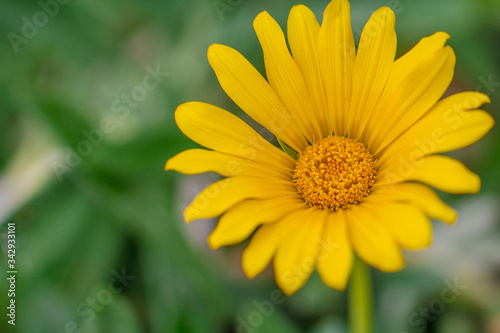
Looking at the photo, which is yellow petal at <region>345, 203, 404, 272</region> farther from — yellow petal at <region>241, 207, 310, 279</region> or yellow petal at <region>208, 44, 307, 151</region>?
yellow petal at <region>208, 44, 307, 151</region>

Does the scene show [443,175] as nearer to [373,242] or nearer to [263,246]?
[373,242]

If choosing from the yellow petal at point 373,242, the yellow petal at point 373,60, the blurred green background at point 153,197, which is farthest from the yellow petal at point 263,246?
the blurred green background at point 153,197

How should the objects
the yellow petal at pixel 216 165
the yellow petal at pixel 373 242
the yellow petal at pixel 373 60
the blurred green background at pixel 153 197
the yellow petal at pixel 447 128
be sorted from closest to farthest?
the yellow petal at pixel 373 242, the yellow petal at pixel 447 128, the yellow petal at pixel 216 165, the yellow petal at pixel 373 60, the blurred green background at pixel 153 197

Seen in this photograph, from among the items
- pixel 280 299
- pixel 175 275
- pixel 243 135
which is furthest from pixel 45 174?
pixel 243 135

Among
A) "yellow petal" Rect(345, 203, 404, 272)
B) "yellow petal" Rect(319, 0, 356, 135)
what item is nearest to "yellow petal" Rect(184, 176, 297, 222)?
"yellow petal" Rect(345, 203, 404, 272)

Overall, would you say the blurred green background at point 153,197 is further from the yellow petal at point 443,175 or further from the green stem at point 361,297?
the yellow petal at point 443,175

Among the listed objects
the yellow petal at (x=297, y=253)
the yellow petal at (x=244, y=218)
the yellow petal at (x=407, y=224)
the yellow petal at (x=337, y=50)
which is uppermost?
the yellow petal at (x=337, y=50)
